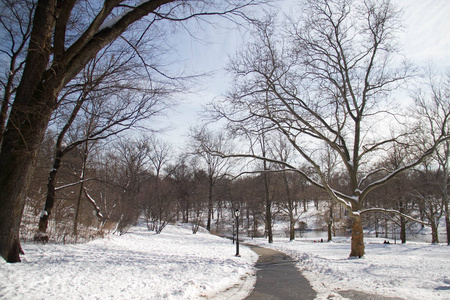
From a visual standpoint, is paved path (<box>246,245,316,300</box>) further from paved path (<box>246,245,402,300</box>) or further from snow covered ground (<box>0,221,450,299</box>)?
snow covered ground (<box>0,221,450,299</box>)

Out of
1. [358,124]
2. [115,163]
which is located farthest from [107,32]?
[115,163]

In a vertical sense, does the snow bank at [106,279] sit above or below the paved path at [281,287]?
above

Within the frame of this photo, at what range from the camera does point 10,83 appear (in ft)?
25.2

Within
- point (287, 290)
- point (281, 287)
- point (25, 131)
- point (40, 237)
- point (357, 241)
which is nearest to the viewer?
point (25, 131)

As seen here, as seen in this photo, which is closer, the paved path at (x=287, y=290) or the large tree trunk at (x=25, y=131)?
the large tree trunk at (x=25, y=131)

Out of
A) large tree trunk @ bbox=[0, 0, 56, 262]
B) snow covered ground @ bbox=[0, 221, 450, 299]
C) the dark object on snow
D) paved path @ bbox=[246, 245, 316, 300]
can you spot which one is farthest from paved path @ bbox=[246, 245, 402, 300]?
the dark object on snow

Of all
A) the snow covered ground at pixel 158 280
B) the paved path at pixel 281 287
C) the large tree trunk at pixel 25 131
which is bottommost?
the paved path at pixel 281 287

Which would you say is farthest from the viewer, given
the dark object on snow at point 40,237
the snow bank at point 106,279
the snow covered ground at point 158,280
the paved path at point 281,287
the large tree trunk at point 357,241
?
the large tree trunk at point 357,241

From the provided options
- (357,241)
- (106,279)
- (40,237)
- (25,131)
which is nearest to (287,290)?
(106,279)

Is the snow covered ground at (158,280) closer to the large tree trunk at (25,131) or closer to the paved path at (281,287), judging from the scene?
the paved path at (281,287)

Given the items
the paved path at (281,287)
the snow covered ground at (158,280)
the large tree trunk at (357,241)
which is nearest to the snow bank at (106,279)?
the snow covered ground at (158,280)

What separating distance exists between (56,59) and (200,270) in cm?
616

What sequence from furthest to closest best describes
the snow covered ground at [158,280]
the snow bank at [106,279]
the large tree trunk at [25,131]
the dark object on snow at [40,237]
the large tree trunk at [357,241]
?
A: the large tree trunk at [357,241]
the dark object on snow at [40,237]
the large tree trunk at [25,131]
the snow covered ground at [158,280]
the snow bank at [106,279]

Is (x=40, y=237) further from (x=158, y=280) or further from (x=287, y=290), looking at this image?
(x=287, y=290)
